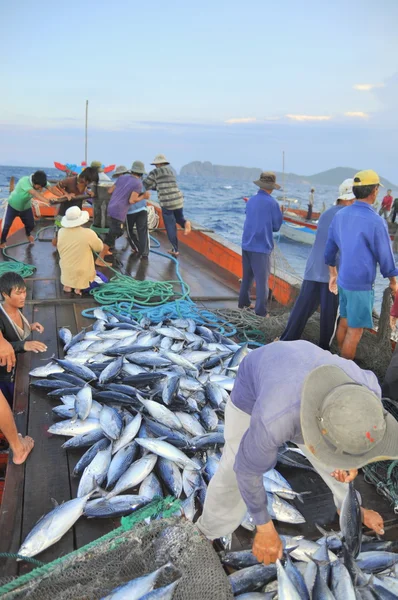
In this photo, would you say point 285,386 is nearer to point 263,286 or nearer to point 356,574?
point 356,574

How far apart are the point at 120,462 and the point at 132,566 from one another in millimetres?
891

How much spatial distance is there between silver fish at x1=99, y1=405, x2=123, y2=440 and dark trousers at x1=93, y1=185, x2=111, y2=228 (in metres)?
7.02

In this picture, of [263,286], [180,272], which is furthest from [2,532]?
[180,272]

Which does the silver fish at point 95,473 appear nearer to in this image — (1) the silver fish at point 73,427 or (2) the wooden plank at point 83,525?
(2) the wooden plank at point 83,525

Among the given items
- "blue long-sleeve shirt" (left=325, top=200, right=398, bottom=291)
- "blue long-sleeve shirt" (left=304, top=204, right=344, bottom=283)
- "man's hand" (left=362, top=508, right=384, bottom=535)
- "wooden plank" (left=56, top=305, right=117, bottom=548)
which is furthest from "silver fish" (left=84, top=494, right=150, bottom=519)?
"blue long-sleeve shirt" (left=304, top=204, right=344, bottom=283)

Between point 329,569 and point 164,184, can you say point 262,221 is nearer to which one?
point 164,184

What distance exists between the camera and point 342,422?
5.11ft

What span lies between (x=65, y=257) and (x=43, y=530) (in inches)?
175

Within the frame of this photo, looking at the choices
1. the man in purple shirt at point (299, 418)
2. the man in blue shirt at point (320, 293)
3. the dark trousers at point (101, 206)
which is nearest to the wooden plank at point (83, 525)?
the man in purple shirt at point (299, 418)

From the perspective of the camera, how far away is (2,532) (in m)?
2.61

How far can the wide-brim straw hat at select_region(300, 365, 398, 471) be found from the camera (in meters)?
1.56

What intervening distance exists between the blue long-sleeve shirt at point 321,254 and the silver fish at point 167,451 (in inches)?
105

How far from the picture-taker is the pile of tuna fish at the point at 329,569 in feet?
7.26

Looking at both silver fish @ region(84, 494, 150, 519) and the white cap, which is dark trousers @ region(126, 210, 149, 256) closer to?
the white cap
